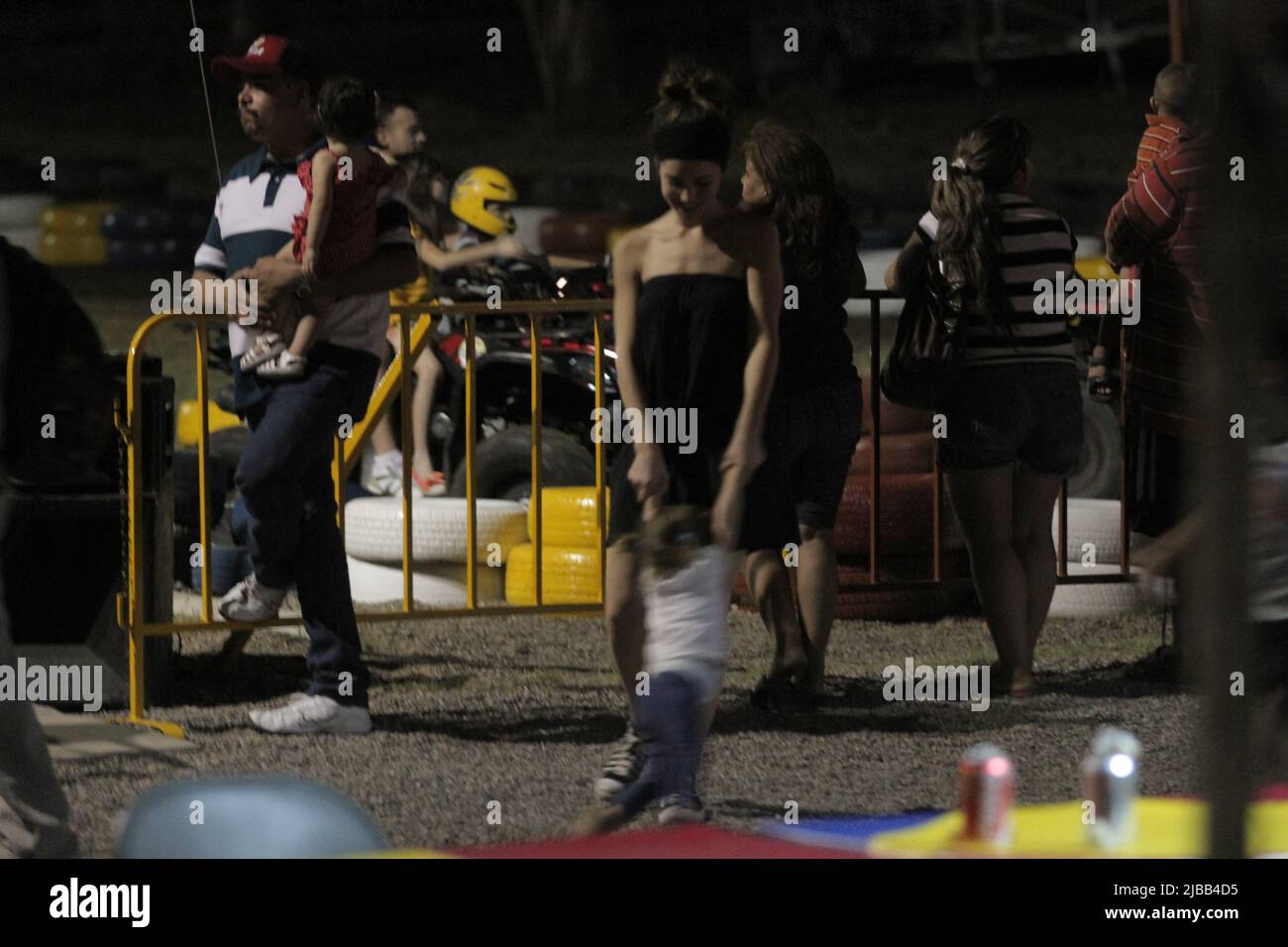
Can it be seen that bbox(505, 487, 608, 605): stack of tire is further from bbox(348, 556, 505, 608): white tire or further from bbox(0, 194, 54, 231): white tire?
bbox(0, 194, 54, 231): white tire

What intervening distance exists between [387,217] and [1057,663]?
3080 millimetres

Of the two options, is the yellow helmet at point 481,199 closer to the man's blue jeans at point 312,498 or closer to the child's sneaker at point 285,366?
the man's blue jeans at point 312,498

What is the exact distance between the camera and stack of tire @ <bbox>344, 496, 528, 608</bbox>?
895cm

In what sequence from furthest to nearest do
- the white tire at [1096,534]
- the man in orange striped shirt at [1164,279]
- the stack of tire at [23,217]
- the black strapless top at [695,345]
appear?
the stack of tire at [23,217] < the white tire at [1096,534] < the man in orange striped shirt at [1164,279] < the black strapless top at [695,345]

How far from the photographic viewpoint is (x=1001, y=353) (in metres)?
7.34

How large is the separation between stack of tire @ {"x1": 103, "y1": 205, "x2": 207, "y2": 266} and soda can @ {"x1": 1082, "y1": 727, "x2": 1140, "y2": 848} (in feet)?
64.1

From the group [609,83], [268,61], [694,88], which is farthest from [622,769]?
[609,83]

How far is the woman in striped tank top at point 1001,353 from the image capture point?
23.9ft

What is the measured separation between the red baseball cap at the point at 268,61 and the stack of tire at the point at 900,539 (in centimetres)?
282

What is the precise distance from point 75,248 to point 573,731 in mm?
16853

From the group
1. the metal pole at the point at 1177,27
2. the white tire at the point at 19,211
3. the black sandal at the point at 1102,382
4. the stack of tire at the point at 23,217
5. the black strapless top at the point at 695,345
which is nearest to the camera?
the black strapless top at the point at 695,345

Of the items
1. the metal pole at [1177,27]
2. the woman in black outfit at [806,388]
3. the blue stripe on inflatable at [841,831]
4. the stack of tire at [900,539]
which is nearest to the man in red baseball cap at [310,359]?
the woman in black outfit at [806,388]
